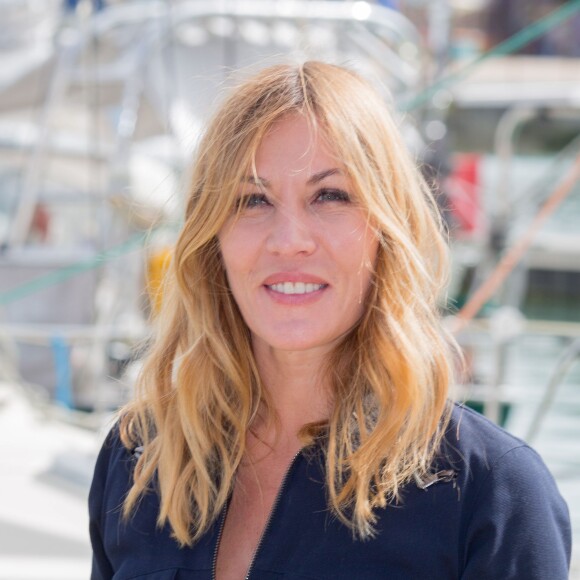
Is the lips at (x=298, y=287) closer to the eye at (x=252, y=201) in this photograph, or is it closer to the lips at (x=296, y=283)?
the lips at (x=296, y=283)

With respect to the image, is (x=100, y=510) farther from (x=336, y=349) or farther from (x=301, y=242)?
(x=301, y=242)

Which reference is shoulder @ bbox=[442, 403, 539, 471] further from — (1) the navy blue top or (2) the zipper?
(2) the zipper

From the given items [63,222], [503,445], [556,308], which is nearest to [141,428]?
[503,445]

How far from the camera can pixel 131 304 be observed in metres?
5.25

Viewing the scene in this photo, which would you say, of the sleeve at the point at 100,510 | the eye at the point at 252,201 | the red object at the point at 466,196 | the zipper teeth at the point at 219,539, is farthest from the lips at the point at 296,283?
the red object at the point at 466,196

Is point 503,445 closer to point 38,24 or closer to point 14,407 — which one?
point 14,407

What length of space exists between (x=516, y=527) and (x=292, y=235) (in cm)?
53

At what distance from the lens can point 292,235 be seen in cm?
151

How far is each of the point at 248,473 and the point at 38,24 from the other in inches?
301

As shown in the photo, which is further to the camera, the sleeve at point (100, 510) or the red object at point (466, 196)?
the red object at point (466, 196)

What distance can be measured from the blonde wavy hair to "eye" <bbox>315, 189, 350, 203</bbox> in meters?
0.04

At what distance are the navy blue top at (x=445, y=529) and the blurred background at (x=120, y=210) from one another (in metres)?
1.03

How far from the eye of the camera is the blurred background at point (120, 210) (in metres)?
3.20

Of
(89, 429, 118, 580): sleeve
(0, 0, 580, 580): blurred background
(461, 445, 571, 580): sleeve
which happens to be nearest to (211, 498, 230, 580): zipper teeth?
(89, 429, 118, 580): sleeve
